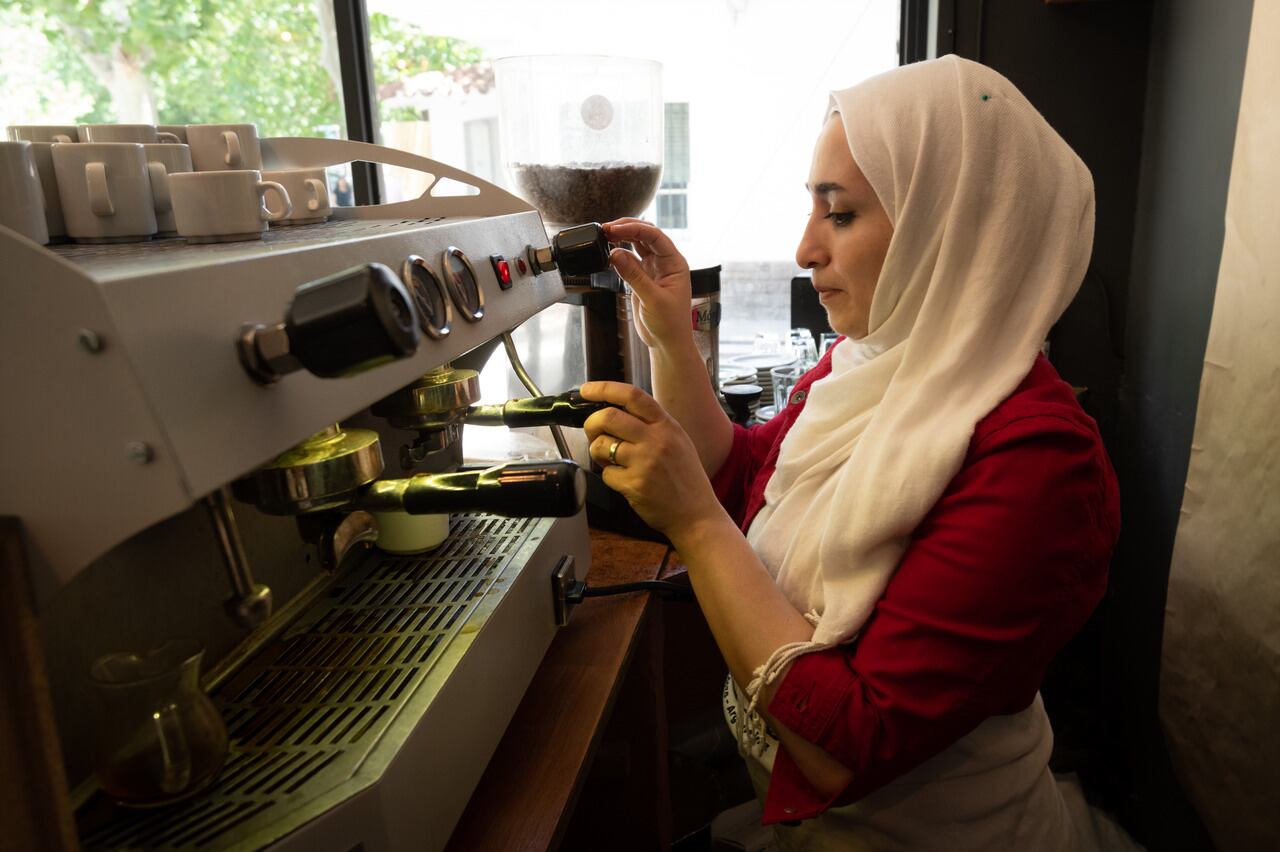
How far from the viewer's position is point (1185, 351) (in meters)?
1.32

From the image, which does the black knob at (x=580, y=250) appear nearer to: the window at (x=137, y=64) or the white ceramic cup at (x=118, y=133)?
the white ceramic cup at (x=118, y=133)

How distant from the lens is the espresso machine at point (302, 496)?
0.35m

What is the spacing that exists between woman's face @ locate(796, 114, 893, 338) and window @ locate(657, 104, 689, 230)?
1117 millimetres

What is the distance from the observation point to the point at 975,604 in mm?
717

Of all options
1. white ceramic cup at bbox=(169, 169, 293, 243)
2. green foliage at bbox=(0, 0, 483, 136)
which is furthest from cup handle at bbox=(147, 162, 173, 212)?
green foliage at bbox=(0, 0, 483, 136)

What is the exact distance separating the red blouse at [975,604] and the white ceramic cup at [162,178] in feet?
2.12

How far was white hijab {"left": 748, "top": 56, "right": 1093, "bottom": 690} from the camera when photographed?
780 millimetres

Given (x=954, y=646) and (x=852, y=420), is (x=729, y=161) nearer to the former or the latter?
(x=852, y=420)

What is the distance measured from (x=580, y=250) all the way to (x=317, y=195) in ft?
0.86

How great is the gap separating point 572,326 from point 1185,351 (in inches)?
36.7

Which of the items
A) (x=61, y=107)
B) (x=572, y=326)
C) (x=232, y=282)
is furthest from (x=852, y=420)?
(x=61, y=107)

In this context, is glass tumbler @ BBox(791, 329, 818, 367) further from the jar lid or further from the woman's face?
the woman's face

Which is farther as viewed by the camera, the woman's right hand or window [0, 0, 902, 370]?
window [0, 0, 902, 370]

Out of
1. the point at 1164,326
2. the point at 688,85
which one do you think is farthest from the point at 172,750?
the point at 688,85
